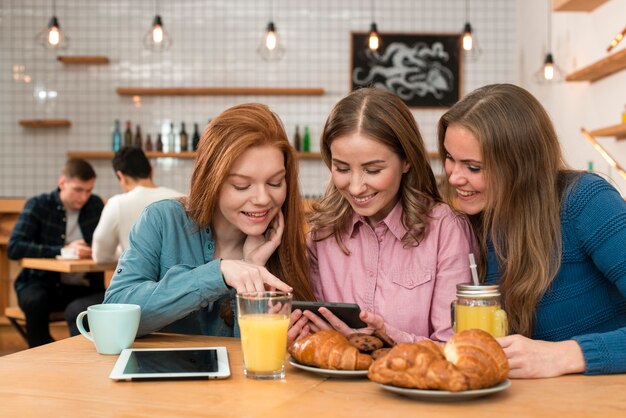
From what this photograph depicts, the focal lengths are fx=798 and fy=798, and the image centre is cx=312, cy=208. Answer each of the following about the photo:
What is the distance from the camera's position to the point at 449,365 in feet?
4.07

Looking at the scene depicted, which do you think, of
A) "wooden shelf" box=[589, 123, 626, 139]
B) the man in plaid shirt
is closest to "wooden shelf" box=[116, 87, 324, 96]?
the man in plaid shirt

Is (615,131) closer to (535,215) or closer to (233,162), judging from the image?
(535,215)

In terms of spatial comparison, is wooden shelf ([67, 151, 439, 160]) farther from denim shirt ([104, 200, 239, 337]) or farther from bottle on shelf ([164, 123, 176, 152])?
denim shirt ([104, 200, 239, 337])

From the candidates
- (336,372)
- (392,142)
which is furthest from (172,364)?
(392,142)

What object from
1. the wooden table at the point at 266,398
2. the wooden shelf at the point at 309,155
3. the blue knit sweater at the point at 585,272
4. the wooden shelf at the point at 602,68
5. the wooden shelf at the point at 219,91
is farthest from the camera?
the wooden shelf at the point at 219,91

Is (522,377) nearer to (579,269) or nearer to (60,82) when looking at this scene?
(579,269)

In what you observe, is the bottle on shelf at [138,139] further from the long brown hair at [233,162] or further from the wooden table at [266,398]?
the wooden table at [266,398]

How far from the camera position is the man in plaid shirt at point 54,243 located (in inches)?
184

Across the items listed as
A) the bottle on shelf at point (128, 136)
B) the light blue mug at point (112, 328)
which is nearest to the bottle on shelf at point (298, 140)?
the bottle on shelf at point (128, 136)

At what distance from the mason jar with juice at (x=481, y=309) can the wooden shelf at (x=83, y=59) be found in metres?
5.86

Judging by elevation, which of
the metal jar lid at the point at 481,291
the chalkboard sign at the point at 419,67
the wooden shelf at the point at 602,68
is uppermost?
the chalkboard sign at the point at 419,67

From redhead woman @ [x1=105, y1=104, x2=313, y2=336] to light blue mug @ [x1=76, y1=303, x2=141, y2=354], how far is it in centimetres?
14

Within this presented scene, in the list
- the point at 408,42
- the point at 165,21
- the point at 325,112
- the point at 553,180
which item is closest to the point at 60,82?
the point at 165,21

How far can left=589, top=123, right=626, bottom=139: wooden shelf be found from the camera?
4.02m
